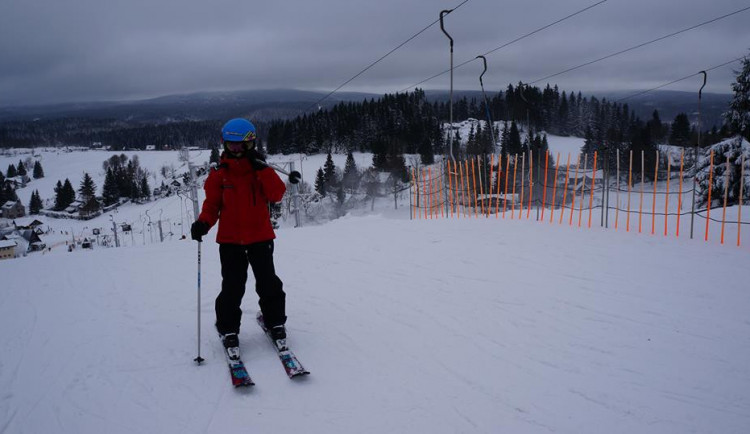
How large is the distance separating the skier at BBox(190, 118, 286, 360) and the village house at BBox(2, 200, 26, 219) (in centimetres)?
11028

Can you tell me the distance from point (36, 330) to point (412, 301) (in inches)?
148

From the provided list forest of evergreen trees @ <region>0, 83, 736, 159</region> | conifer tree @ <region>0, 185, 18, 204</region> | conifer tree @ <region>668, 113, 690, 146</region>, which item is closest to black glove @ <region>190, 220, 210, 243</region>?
forest of evergreen trees @ <region>0, 83, 736, 159</region>

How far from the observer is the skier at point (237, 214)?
135 inches

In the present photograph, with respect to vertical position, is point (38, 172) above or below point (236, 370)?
→ above

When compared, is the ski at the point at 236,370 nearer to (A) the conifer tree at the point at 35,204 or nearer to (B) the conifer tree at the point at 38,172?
(A) the conifer tree at the point at 35,204

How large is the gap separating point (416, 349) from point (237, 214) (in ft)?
5.98

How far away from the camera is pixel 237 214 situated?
11.3 feet

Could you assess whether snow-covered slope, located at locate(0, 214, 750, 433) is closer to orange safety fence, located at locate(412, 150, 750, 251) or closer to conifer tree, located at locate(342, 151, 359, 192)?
orange safety fence, located at locate(412, 150, 750, 251)

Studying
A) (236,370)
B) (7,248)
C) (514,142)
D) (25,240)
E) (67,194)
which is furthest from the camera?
(67,194)

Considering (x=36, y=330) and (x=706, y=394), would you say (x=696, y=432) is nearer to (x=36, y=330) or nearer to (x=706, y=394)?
(x=706, y=394)

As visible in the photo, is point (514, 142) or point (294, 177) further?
point (514, 142)

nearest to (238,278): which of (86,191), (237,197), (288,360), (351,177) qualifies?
(237,197)

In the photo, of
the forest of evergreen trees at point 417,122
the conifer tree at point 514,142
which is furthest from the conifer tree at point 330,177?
the conifer tree at point 514,142

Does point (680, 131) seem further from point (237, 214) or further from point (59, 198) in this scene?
point (59, 198)
